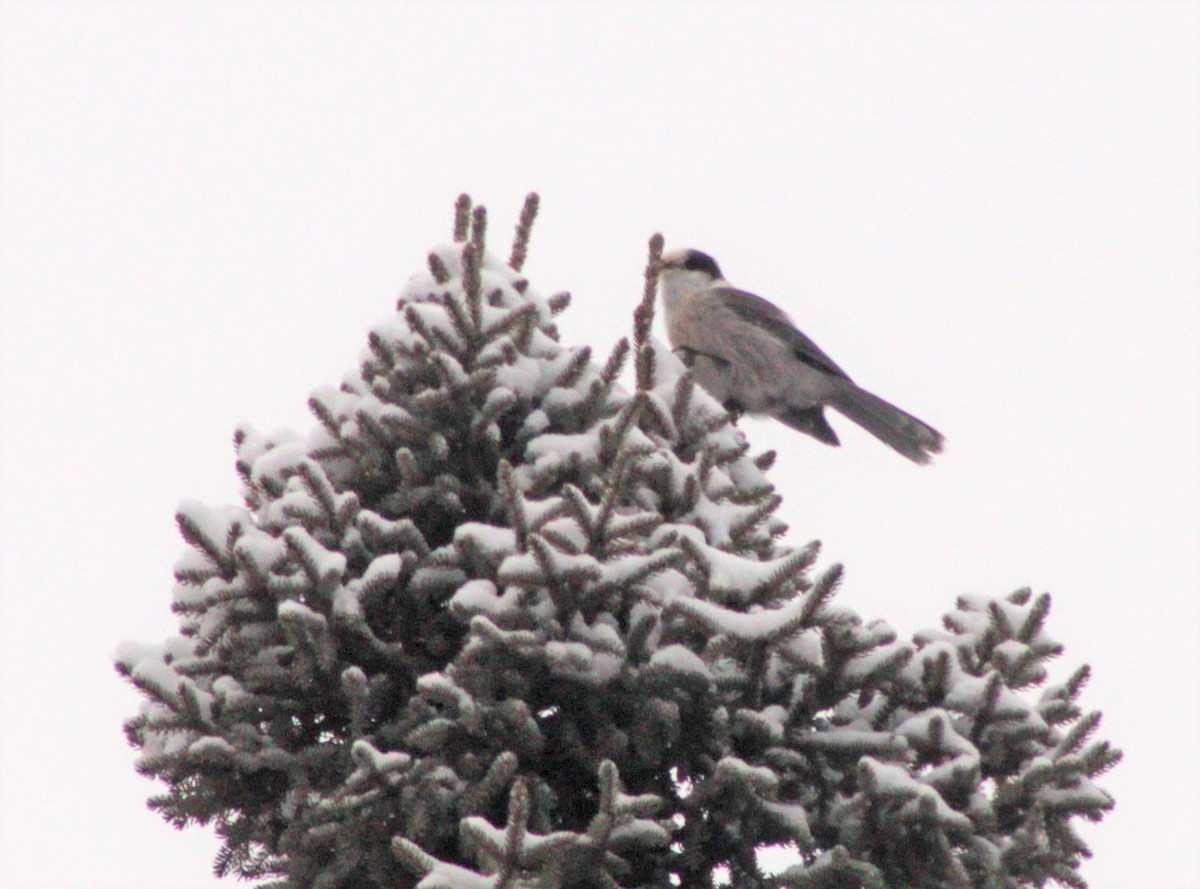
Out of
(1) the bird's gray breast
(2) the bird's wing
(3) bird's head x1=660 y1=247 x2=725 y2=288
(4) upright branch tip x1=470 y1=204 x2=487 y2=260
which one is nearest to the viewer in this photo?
(4) upright branch tip x1=470 y1=204 x2=487 y2=260

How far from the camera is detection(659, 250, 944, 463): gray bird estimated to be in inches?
263

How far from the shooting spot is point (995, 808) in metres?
3.08

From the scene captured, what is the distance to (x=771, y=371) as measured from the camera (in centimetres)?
668

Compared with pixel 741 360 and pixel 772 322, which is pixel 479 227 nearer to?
pixel 741 360

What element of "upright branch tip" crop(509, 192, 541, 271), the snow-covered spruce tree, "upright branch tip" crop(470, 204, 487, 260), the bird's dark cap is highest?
the bird's dark cap

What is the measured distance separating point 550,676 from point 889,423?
424 centimetres

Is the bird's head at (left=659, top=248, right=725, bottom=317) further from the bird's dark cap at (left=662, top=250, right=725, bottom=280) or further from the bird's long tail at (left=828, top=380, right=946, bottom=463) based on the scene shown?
the bird's long tail at (left=828, top=380, right=946, bottom=463)

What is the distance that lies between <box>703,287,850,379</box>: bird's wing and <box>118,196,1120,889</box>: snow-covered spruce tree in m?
3.47

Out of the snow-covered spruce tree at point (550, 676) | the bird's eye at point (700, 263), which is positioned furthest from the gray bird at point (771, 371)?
the snow-covered spruce tree at point (550, 676)

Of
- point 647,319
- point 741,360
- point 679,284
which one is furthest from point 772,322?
point 647,319

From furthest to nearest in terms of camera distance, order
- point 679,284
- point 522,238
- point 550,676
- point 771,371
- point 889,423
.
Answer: point 679,284
point 889,423
point 771,371
point 522,238
point 550,676

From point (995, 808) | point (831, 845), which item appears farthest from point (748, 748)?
point (995, 808)

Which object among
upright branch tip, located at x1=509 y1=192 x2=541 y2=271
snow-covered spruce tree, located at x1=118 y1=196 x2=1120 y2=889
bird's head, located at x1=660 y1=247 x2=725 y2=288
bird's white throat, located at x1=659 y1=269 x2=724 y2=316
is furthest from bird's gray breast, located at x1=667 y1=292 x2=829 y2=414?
snow-covered spruce tree, located at x1=118 y1=196 x2=1120 y2=889

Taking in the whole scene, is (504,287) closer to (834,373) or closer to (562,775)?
(562,775)
